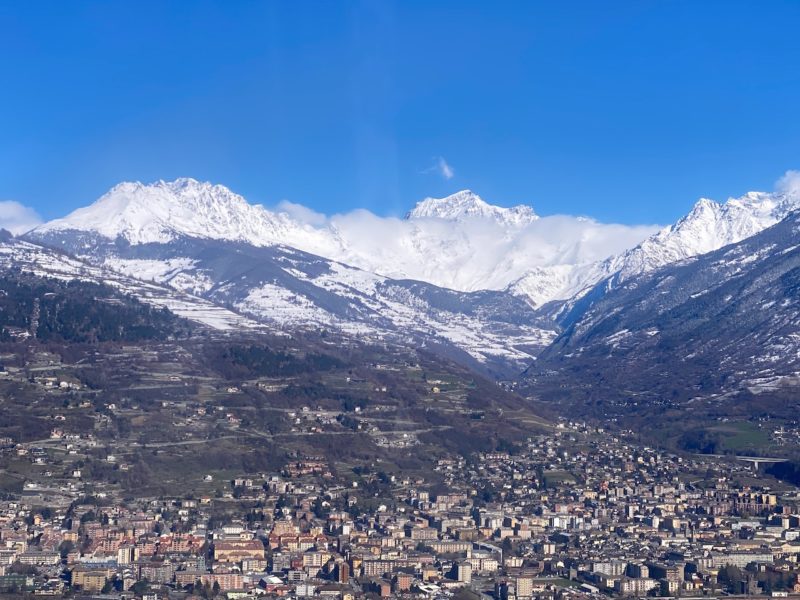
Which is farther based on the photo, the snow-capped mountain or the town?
the snow-capped mountain

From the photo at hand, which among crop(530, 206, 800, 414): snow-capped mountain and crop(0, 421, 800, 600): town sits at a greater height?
crop(530, 206, 800, 414): snow-capped mountain

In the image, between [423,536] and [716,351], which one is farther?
[716,351]

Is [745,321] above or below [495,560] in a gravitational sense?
above

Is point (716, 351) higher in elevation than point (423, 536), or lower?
higher

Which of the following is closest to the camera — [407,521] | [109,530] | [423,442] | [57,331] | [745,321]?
[109,530]

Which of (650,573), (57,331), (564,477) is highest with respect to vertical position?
(57,331)

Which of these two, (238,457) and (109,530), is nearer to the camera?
(109,530)

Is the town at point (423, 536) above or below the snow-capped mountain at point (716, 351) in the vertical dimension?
below

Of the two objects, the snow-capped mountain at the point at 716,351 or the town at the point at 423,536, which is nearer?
the town at the point at 423,536

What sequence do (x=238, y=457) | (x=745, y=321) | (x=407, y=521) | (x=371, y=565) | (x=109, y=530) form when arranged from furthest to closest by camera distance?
(x=745, y=321), (x=238, y=457), (x=407, y=521), (x=109, y=530), (x=371, y=565)

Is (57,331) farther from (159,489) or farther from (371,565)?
(371,565)

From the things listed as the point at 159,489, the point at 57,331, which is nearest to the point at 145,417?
the point at 159,489
